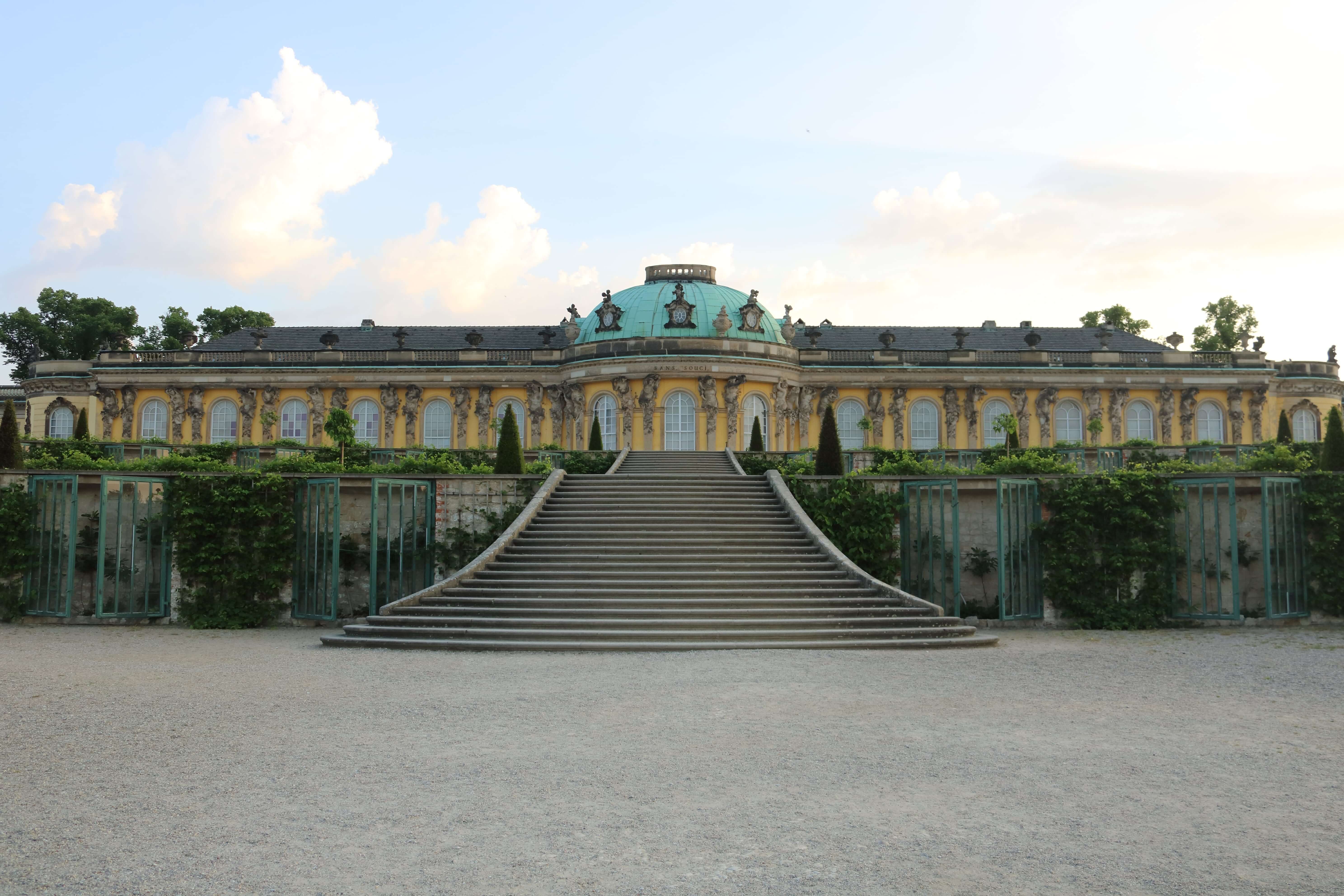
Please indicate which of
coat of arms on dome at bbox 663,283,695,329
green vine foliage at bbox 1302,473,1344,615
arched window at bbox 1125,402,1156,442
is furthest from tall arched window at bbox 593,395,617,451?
green vine foliage at bbox 1302,473,1344,615

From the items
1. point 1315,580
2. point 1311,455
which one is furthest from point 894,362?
point 1315,580

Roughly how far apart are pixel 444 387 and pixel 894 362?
2269cm

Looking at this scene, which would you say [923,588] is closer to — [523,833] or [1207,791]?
[1207,791]

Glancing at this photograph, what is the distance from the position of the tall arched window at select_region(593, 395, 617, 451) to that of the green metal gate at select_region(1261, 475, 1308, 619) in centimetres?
3021

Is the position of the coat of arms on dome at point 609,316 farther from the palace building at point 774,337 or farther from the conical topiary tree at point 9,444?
the conical topiary tree at point 9,444

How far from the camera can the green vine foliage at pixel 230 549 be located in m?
20.0

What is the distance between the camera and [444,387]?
171 feet

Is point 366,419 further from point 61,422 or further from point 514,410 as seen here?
point 61,422

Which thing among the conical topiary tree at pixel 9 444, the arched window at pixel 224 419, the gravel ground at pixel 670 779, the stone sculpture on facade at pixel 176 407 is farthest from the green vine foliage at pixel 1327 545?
the stone sculpture on facade at pixel 176 407

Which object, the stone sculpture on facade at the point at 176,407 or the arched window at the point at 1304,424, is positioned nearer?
the stone sculpture on facade at the point at 176,407

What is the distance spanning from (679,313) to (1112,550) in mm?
30485

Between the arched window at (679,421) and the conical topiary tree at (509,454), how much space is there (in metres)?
19.8

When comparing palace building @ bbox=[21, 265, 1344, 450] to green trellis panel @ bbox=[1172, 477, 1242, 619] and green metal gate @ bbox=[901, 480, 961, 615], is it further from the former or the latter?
green trellis panel @ bbox=[1172, 477, 1242, 619]

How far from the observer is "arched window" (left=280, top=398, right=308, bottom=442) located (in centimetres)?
5200
